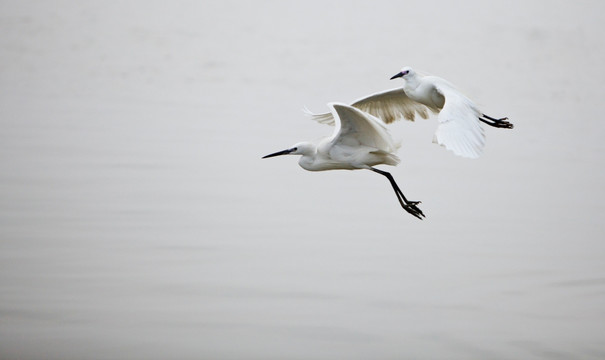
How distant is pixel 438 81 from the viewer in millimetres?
11484

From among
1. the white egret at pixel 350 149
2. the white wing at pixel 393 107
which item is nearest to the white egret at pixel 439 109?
the white wing at pixel 393 107

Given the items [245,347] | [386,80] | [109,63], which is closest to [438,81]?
[245,347]

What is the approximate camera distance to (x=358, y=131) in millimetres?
11094

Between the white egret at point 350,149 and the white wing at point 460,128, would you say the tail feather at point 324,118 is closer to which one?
the white egret at point 350,149

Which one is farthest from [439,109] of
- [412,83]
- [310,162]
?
[310,162]

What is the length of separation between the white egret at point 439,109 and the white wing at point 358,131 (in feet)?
1.34

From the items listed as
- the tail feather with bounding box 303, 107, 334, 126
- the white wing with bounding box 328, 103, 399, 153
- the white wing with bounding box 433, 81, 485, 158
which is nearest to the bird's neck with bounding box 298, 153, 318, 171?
the white wing with bounding box 328, 103, 399, 153

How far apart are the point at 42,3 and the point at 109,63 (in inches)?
224

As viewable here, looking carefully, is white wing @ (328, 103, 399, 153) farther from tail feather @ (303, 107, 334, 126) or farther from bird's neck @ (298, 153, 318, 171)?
tail feather @ (303, 107, 334, 126)

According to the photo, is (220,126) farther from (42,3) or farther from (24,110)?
(42,3)

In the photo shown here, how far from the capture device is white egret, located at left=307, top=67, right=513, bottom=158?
963 centimetres

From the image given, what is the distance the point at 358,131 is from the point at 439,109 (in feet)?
3.63

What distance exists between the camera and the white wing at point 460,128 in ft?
31.0

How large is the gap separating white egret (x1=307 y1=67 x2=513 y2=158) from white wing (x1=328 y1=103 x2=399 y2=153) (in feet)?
1.34
